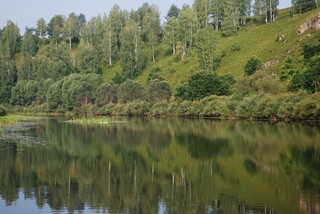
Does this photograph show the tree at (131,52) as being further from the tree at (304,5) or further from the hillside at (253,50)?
the tree at (304,5)

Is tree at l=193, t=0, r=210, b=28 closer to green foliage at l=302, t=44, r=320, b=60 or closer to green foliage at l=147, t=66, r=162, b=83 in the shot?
green foliage at l=147, t=66, r=162, b=83

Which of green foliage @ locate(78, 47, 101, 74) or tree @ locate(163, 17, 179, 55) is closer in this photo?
tree @ locate(163, 17, 179, 55)

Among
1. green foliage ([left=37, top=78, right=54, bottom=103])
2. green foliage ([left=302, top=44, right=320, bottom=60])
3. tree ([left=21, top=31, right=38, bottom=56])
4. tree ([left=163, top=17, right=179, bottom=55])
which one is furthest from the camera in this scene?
tree ([left=21, top=31, right=38, bottom=56])

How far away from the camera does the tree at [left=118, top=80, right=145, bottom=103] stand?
120 m

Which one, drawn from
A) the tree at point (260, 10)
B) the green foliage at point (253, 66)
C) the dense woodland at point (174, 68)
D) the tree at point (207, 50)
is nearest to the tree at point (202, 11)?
the dense woodland at point (174, 68)

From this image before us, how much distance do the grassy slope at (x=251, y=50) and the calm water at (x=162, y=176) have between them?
65.0 meters

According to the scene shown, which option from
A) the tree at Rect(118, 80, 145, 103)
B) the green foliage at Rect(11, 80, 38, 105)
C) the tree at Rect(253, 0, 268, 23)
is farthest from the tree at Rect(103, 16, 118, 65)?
the tree at Rect(253, 0, 268, 23)

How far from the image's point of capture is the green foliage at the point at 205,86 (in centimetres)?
10306

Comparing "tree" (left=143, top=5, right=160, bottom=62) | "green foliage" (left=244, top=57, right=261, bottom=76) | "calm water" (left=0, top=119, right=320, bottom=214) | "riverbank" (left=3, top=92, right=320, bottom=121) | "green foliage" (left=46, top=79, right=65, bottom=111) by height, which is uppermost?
"tree" (left=143, top=5, right=160, bottom=62)

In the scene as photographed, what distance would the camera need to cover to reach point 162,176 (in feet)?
93.7

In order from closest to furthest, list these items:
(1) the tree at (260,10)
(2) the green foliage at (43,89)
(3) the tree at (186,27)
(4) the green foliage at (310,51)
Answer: (4) the green foliage at (310,51) < (3) the tree at (186,27) < (2) the green foliage at (43,89) < (1) the tree at (260,10)

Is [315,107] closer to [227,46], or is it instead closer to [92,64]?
[227,46]

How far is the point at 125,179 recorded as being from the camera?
2741cm

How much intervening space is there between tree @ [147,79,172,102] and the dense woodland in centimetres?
24
